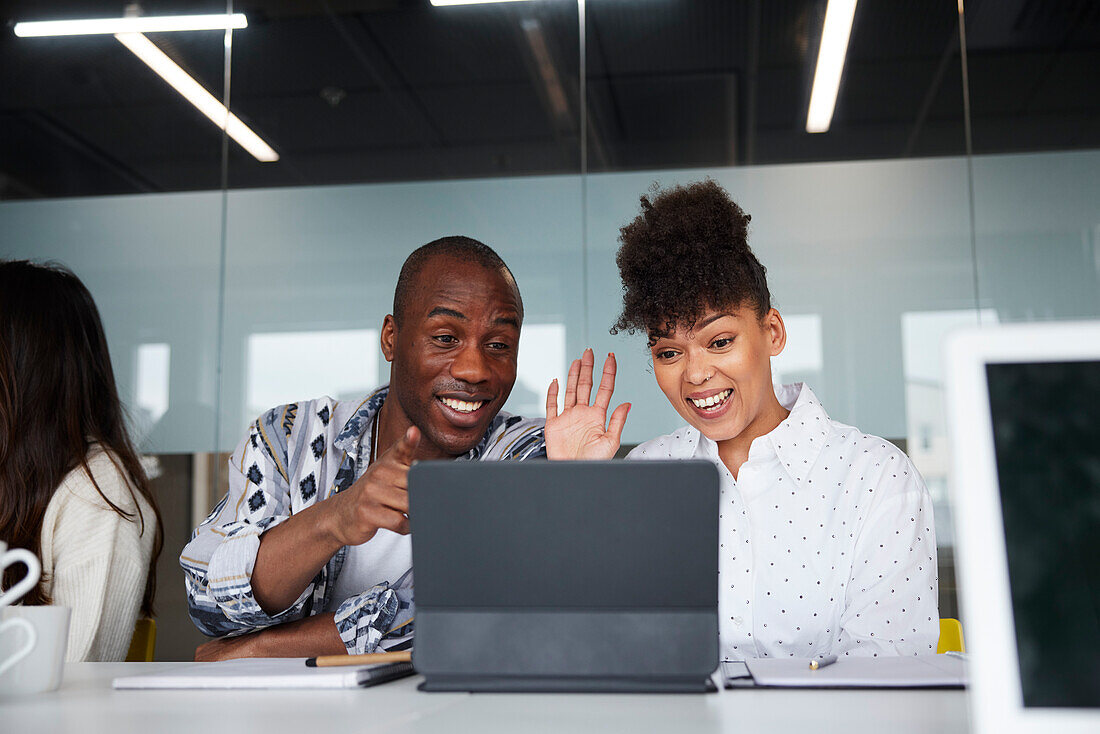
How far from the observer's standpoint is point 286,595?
5.03 ft

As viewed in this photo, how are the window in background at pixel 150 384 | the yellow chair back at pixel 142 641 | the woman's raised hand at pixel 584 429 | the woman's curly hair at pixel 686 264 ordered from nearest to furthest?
the woman's raised hand at pixel 584 429
the woman's curly hair at pixel 686 264
the yellow chair back at pixel 142 641
the window in background at pixel 150 384

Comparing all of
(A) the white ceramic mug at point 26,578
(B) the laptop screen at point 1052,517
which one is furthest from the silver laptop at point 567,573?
(A) the white ceramic mug at point 26,578

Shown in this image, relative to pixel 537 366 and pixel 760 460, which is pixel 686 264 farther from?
pixel 537 366

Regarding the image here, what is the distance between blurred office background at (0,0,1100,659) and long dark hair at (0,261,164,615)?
1.45m

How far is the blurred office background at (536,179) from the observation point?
3203mm

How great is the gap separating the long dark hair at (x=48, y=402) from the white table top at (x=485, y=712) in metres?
0.93

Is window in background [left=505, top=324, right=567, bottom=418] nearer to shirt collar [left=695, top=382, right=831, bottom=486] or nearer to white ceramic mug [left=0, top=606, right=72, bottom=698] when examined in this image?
shirt collar [left=695, top=382, right=831, bottom=486]

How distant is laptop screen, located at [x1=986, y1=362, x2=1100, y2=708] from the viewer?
0.57 m

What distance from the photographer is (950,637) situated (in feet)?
5.75

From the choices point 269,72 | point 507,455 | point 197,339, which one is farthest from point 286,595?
point 269,72

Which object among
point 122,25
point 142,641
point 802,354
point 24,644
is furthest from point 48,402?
point 122,25

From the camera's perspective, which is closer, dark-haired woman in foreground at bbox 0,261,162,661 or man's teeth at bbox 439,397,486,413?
dark-haired woman in foreground at bbox 0,261,162,661

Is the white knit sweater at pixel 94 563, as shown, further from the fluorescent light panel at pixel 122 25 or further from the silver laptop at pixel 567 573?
the fluorescent light panel at pixel 122 25

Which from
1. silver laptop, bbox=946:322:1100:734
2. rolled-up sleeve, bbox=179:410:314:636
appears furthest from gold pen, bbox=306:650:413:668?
silver laptop, bbox=946:322:1100:734
